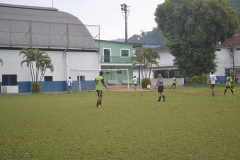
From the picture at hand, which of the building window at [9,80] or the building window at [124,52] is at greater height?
the building window at [124,52]

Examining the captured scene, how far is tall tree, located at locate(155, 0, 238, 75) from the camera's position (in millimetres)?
49406

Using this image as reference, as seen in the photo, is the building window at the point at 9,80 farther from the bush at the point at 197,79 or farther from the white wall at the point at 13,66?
the bush at the point at 197,79

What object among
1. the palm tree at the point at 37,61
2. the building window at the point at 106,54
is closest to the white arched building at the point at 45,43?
the palm tree at the point at 37,61

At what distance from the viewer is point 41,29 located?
47.9 meters

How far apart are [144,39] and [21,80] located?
8708 centimetres

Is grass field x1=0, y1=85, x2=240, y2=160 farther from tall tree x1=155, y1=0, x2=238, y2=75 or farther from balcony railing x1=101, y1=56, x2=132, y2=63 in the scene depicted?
balcony railing x1=101, y1=56, x2=132, y2=63

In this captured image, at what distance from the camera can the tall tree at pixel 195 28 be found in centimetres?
4941

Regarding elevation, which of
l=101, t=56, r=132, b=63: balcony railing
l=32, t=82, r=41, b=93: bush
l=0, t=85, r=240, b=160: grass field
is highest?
l=101, t=56, r=132, b=63: balcony railing

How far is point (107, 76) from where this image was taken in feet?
189

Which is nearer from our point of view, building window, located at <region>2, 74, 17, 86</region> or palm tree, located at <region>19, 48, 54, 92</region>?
palm tree, located at <region>19, 48, 54, 92</region>

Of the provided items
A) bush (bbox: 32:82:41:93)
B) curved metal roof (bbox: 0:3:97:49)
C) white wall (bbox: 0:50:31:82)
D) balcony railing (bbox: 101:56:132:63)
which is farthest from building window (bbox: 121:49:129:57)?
bush (bbox: 32:82:41:93)

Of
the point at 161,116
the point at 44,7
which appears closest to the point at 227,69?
the point at 44,7

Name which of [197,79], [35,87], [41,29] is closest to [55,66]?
[41,29]

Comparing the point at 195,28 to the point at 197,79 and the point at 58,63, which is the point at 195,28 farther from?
the point at 58,63
